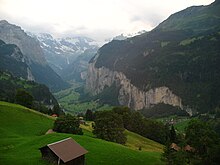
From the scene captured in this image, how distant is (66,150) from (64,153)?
3.31 ft

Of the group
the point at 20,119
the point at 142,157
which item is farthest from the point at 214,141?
the point at 20,119

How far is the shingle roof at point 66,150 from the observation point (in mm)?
62294

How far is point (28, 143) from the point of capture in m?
79.9

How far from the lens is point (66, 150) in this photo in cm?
6394

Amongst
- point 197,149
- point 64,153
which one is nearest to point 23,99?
point 197,149

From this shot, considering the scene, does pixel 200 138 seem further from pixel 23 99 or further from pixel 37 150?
pixel 23 99

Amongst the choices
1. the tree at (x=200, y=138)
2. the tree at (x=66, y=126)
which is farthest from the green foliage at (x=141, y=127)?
the tree at (x=200, y=138)

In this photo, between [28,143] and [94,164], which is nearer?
[94,164]

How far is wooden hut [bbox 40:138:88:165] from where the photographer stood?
204ft

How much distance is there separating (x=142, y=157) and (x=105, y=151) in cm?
841

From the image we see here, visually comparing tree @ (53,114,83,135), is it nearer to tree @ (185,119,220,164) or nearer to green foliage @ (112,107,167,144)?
tree @ (185,119,220,164)

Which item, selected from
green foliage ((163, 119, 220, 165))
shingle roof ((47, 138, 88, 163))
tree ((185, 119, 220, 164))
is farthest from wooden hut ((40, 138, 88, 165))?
tree ((185, 119, 220, 164))

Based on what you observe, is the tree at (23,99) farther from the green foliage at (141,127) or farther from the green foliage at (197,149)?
the green foliage at (197,149)

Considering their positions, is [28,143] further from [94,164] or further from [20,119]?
[20,119]
